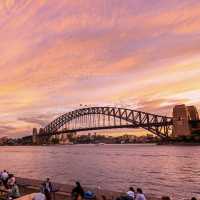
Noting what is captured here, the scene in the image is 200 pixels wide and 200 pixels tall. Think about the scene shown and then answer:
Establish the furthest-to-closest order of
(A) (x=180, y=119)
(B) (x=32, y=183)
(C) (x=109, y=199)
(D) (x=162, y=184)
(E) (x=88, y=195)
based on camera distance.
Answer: (A) (x=180, y=119) → (D) (x=162, y=184) → (B) (x=32, y=183) → (C) (x=109, y=199) → (E) (x=88, y=195)

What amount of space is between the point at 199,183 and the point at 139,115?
421 feet

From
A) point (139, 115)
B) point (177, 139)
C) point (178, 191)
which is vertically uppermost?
point (139, 115)

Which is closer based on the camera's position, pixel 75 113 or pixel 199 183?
pixel 199 183

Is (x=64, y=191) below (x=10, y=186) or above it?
below

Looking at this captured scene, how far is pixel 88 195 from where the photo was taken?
48.7ft

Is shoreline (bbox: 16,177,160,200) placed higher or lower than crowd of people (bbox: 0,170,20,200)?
lower

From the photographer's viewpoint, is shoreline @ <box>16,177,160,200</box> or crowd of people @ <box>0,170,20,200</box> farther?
shoreline @ <box>16,177,160,200</box>

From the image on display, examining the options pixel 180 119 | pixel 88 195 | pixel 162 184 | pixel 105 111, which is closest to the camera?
pixel 88 195

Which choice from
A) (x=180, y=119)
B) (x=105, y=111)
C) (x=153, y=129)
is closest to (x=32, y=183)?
(x=153, y=129)

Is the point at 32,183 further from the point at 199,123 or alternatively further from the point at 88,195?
the point at 199,123

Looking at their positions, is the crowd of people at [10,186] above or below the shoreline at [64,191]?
above

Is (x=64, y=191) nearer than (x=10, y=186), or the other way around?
(x=10, y=186)

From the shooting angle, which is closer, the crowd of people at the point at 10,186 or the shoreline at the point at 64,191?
the crowd of people at the point at 10,186

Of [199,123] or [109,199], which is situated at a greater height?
[199,123]
